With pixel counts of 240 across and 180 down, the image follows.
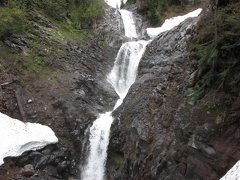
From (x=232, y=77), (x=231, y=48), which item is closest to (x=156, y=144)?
(x=232, y=77)

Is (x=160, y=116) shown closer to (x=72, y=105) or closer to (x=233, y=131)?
(x=233, y=131)

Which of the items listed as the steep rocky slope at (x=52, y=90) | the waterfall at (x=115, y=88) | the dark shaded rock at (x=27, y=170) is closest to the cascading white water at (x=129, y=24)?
the waterfall at (x=115, y=88)

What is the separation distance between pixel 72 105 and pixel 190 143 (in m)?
7.72

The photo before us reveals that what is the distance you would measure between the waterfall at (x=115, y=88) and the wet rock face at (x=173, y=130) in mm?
579

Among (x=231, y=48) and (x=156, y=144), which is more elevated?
(x=231, y=48)

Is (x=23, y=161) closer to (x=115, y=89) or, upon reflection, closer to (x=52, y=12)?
(x=115, y=89)

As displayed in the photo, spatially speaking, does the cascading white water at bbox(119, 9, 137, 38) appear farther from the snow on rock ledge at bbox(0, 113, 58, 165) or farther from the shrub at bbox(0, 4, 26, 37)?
the snow on rock ledge at bbox(0, 113, 58, 165)

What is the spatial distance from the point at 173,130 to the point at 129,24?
1900cm

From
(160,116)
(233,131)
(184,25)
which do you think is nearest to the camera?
(233,131)

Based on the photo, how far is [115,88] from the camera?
17453 mm

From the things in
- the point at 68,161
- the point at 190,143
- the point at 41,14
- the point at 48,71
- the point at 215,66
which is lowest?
the point at 68,161

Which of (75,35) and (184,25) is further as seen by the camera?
(75,35)

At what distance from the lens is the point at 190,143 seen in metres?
8.08

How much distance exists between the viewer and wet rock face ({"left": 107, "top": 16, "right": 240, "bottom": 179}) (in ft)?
24.0
